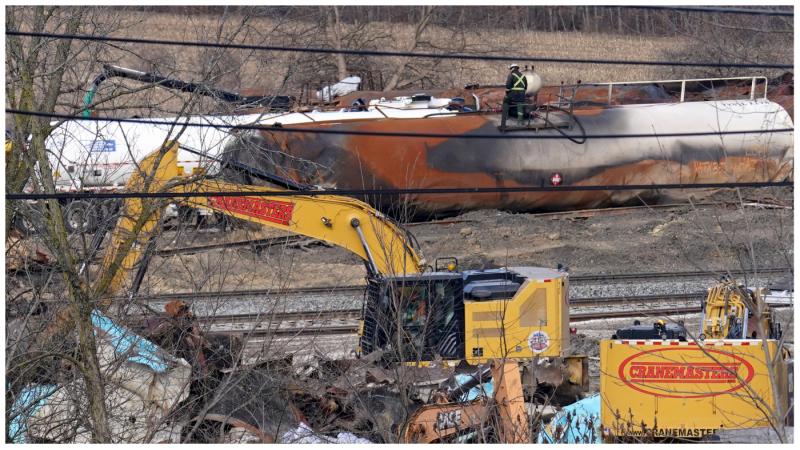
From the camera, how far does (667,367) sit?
33.4 feet

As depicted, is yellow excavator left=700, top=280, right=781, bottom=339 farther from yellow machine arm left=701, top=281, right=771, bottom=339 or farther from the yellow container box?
the yellow container box

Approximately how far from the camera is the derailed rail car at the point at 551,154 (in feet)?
76.0

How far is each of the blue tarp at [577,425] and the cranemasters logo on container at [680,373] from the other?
2.14ft

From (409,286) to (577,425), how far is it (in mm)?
2643

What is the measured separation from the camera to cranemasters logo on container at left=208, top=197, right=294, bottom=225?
12.2m

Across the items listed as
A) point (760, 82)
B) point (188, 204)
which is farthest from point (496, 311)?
point (760, 82)

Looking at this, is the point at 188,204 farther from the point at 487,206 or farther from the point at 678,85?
the point at 678,85

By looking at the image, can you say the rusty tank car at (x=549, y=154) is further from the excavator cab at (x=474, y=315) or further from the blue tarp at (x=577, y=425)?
the blue tarp at (x=577, y=425)

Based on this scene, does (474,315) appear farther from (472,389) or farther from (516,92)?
(516,92)

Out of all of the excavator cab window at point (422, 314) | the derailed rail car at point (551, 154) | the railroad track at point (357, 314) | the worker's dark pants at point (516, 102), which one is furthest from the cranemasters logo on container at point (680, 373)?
the worker's dark pants at point (516, 102)

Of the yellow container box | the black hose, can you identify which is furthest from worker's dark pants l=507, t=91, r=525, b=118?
the yellow container box

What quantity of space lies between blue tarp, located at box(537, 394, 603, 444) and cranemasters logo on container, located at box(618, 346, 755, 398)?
65cm

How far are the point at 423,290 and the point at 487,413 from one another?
2428 mm

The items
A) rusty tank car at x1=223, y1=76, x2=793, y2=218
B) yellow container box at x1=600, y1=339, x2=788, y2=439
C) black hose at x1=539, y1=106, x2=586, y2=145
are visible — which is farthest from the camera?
black hose at x1=539, y1=106, x2=586, y2=145
